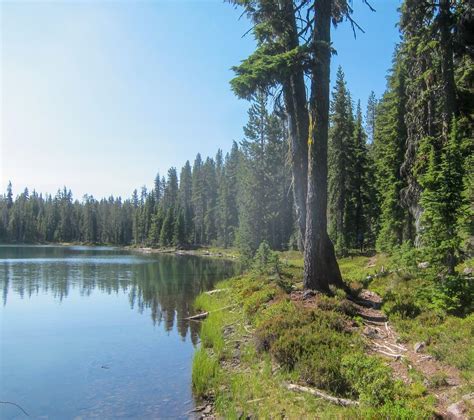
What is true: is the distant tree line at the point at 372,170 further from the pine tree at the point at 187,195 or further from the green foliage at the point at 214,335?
the green foliage at the point at 214,335

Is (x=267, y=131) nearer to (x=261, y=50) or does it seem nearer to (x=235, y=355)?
(x=261, y=50)

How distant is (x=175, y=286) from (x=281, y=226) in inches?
955

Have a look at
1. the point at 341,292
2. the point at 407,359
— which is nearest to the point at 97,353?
the point at 341,292

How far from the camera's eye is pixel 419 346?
801cm

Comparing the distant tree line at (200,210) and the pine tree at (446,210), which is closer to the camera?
the pine tree at (446,210)

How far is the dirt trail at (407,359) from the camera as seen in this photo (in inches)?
240

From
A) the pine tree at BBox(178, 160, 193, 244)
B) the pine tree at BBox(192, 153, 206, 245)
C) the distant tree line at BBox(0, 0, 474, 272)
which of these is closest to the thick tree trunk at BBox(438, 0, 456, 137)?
the distant tree line at BBox(0, 0, 474, 272)

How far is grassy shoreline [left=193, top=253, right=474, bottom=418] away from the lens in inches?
237

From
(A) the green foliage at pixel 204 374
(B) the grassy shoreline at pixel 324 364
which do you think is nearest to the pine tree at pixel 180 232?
(B) the grassy shoreline at pixel 324 364

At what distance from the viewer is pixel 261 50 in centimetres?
1338

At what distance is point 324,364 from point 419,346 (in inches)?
89.1

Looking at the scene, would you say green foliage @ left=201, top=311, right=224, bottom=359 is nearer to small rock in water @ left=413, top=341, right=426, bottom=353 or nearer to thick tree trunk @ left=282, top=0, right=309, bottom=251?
small rock in water @ left=413, top=341, right=426, bottom=353

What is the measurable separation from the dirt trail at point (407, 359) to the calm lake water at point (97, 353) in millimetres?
4584

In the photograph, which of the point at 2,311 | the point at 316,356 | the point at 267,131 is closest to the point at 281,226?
the point at 267,131
